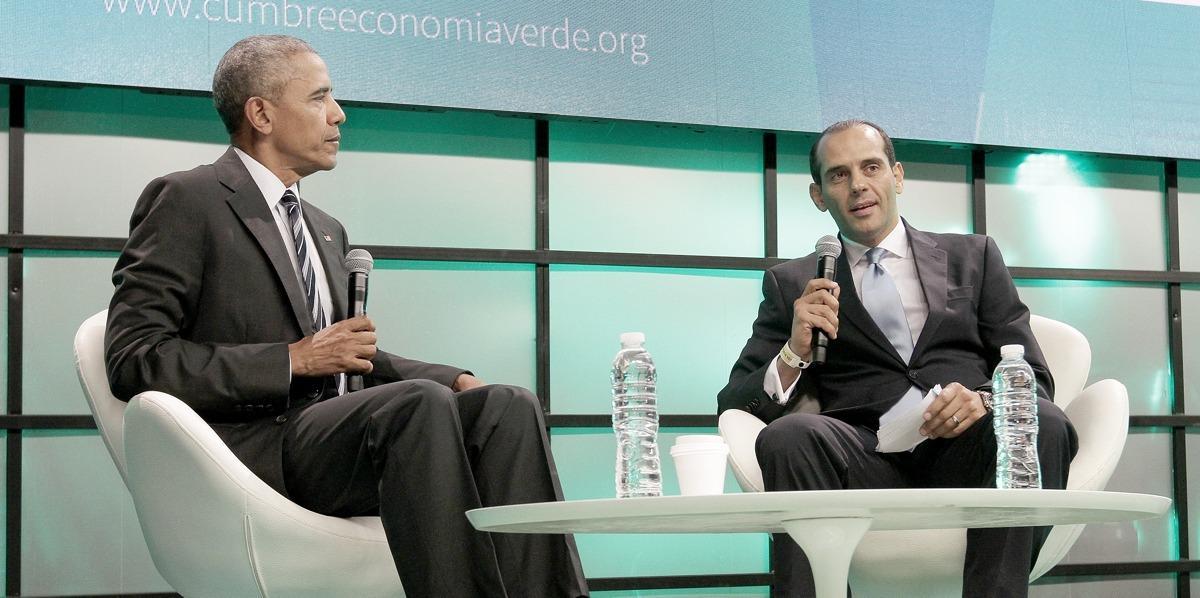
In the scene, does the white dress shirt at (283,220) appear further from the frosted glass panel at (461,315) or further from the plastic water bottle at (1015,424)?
the frosted glass panel at (461,315)

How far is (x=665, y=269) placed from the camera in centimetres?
490

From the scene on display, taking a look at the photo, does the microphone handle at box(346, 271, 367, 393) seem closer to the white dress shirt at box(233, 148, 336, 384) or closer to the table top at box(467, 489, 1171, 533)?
the white dress shirt at box(233, 148, 336, 384)

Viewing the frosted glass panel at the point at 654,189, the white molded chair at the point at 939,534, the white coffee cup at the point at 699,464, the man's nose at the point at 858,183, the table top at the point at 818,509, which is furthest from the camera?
the frosted glass panel at the point at 654,189

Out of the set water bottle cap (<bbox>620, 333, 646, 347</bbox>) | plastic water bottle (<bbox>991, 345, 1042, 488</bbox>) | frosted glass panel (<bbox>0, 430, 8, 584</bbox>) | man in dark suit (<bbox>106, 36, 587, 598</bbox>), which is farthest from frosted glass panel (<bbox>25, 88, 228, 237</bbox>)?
plastic water bottle (<bbox>991, 345, 1042, 488</bbox>)

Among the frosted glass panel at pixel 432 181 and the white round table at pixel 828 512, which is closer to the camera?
the white round table at pixel 828 512

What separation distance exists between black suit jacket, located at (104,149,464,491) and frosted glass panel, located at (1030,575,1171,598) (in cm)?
339

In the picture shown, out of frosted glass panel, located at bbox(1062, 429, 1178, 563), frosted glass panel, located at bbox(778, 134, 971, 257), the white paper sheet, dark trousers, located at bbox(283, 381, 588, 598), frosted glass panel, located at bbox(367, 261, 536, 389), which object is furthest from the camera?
frosted glass panel, located at bbox(1062, 429, 1178, 563)

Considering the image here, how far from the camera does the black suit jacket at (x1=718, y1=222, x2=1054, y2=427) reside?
2.90 m

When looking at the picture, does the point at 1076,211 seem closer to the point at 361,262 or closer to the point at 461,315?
the point at 461,315

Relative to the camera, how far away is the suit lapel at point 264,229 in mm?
2482

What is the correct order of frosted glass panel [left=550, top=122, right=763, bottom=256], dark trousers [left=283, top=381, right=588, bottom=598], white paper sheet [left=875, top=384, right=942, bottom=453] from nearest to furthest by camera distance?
1. dark trousers [left=283, top=381, right=588, bottom=598]
2. white paper sheet [left=875, top=384, right=942, bottom=453]
3. frosted glass panel [left=550, top=122, right=763, bottom=256]

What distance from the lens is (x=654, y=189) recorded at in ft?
16.1

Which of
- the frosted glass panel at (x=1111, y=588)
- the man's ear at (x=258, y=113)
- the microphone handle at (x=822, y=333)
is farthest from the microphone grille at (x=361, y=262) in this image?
the frosted glass panel at (x=1111, y=588)

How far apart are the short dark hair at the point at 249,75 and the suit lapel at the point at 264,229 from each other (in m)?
0.18
